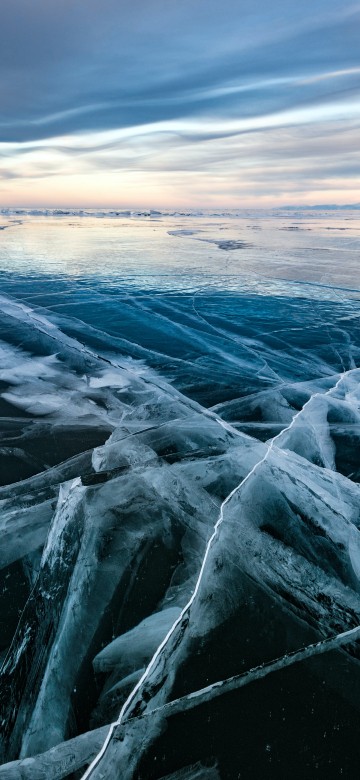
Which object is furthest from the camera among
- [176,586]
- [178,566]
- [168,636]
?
[178,566]

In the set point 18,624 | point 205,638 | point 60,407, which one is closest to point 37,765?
point 18,624

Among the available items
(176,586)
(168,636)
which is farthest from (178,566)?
(168,636)

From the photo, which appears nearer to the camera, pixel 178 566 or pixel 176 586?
pixel 176 586

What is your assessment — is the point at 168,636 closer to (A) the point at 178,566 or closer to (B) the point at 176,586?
(B) the point at 176,586

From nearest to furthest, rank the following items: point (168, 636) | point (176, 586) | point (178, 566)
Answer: point (168, 636), point (176, 586), point (178, 566)

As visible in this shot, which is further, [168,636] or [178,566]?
[178,566]

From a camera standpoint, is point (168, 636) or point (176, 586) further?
point (176, 586)

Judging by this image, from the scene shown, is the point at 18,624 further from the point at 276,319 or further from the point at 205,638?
the point at 276,319

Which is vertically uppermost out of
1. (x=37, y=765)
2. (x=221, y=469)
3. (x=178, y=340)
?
(x=178, y=340)
